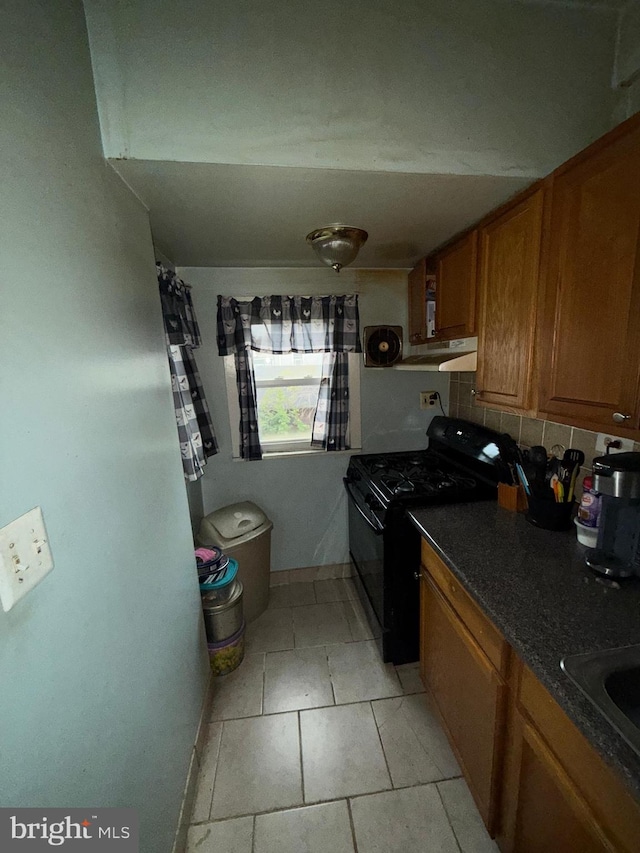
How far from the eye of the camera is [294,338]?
2.24m

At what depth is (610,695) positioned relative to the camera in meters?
0.78

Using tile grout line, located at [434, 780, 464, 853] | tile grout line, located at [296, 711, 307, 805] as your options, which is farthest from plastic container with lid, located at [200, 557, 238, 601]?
tile grout line, located at [434, 780, 464, 853]

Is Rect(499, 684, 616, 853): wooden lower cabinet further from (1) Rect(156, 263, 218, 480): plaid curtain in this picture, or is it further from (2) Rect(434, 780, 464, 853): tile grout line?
(1) Rect(156, 263, 218, 480): plaid curtain

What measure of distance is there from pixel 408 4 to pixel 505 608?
5.68 ft

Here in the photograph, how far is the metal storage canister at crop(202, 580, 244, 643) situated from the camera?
1.75m

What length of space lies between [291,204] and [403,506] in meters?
1.36

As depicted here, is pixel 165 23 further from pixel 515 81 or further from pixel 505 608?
pixel 505 608

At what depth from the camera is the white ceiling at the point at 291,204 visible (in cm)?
106

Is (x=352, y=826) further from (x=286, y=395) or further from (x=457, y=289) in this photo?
(x=457, y=289)

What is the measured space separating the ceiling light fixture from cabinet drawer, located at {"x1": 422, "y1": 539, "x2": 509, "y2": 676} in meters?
1.33

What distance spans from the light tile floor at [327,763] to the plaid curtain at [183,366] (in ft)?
3.82

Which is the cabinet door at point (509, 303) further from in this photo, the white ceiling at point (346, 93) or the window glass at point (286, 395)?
the window glass at point (286, 395)

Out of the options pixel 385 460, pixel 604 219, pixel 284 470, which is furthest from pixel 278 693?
pixel 604 219

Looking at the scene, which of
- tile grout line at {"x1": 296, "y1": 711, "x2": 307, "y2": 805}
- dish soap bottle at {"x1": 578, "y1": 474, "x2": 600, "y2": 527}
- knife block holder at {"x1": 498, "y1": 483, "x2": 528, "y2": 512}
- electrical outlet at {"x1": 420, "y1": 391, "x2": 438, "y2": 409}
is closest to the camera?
dish soap bottle at {"x1": 578, "y1": 474, "x2": 600, "y2": 527}
